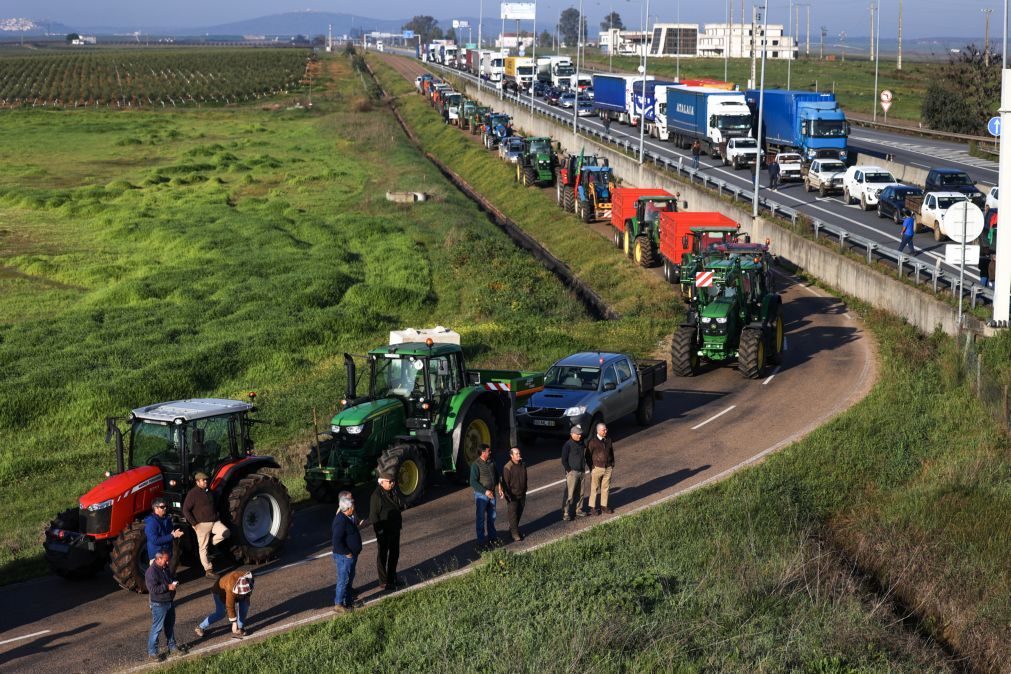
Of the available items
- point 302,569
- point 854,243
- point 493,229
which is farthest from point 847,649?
point 493,229

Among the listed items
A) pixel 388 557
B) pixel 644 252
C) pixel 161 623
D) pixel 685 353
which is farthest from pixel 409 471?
pixel 644 252

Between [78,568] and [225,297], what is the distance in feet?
85.6

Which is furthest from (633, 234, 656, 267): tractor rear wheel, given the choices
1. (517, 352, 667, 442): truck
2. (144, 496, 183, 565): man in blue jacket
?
(144, 496, 183, 565): man in blue jacket

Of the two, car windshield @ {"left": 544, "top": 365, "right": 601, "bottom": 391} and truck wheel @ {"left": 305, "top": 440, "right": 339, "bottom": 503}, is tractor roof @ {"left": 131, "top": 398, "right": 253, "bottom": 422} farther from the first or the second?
car windshield @ {"left": 544, "top": 365, "right": 601, "bottom": 391}

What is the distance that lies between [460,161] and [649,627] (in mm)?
71359

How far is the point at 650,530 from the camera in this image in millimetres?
17141

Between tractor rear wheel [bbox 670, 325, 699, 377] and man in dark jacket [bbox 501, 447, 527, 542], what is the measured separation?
12011 millimetres

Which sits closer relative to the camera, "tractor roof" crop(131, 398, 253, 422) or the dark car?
"tractor roof" crop(131, 398, 253, 422)

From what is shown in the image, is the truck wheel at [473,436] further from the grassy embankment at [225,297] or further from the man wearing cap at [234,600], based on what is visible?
the man wearing cap at [234,600]

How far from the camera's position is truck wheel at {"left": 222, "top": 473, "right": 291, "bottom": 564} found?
16.0 meters

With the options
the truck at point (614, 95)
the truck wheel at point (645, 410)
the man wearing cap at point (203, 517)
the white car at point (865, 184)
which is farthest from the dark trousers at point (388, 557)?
the truck at point (614, 95)

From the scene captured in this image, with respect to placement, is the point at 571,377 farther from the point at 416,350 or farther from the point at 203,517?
the point at 203,517

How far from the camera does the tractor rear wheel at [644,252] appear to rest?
44062 millimetres

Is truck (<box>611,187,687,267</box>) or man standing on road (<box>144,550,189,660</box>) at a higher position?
truck (<box>611,187,687,267</box>)
